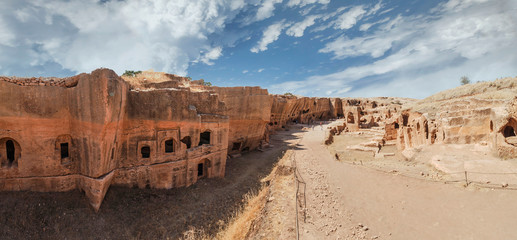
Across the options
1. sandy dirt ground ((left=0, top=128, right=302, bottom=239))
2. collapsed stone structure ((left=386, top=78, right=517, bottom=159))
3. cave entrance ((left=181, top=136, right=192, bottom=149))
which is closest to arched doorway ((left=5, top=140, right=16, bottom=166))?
sandy dirt ground ((left=0, top=128, right=302, bottom=239))

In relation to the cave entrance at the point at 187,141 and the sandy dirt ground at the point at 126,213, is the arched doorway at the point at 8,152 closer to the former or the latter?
the sandy dirt ground at the point at 126,213

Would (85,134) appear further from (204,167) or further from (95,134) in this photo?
(204,167)

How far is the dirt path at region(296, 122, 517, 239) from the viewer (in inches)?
298

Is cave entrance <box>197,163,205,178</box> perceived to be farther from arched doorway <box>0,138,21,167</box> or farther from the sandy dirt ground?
arched doorway <box>0,138,21,167</box>

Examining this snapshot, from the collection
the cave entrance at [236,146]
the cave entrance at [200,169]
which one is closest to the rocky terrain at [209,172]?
the cave entrance at [200,169]

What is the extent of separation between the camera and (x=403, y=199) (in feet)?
33.4

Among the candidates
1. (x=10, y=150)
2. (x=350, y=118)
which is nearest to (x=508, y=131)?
(x=10, y=150)

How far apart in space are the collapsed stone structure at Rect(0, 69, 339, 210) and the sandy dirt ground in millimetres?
518

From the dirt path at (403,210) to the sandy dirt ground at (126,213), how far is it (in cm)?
507

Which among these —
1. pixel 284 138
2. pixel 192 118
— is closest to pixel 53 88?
pixel 192 118

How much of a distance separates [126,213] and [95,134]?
13.9 ft

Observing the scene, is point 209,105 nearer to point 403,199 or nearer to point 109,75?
point 109,75

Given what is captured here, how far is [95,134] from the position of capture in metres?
9.84

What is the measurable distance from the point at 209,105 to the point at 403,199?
39.5 ft
